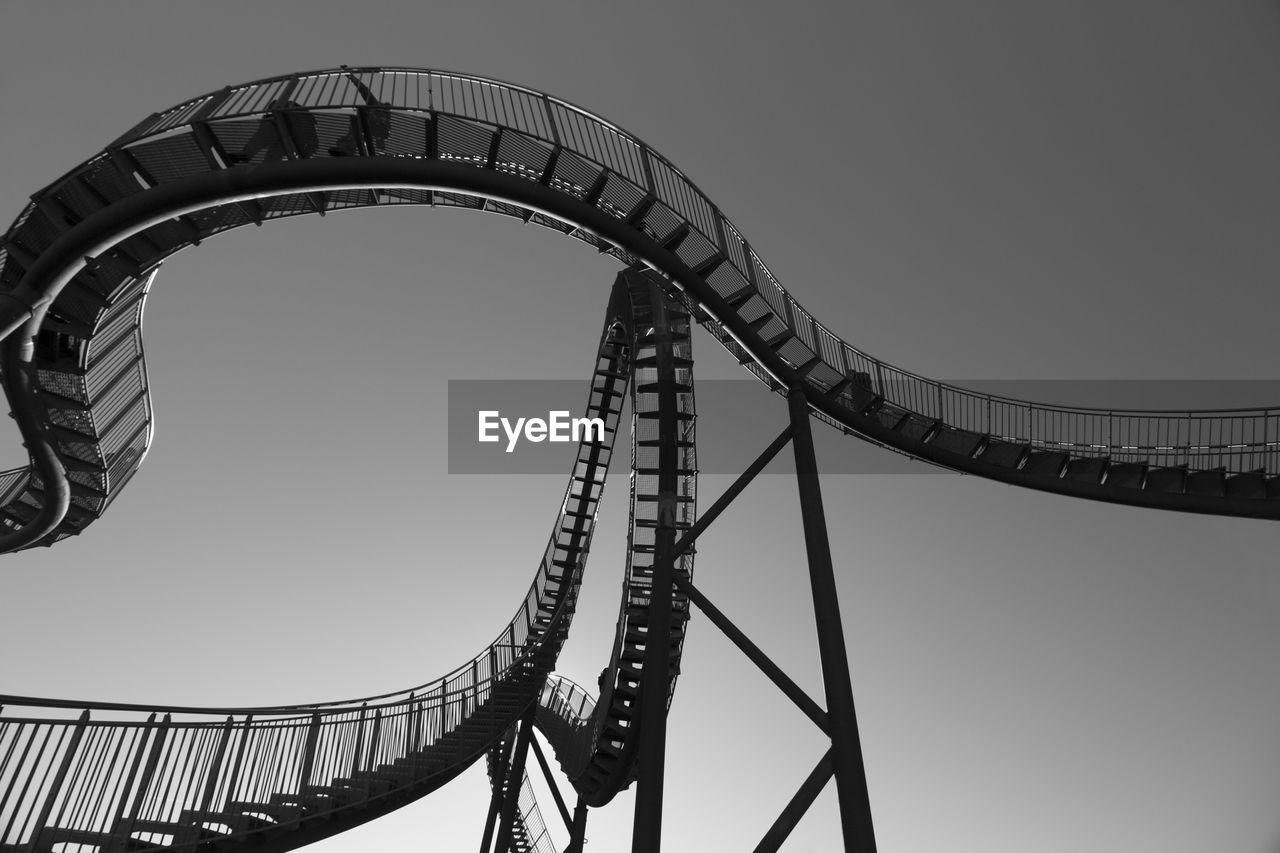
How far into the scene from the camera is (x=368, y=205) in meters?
9.26

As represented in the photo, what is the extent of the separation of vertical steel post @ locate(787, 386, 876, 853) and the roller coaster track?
4.30ft

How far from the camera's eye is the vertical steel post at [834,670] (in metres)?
7.20

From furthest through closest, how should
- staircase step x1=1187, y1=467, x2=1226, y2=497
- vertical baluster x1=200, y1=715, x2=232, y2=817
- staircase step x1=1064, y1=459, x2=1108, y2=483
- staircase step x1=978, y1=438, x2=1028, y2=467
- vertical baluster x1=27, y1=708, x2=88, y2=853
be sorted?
staircase step x1=978, y1=438, x2=1028, y2=467
staircase step x1=1064, y1=459, x2=1108, y2=483
staircase step x1=1187, y1=467, x2=1226, y2=497
vertical baluster x1=200, y1=715, x2=232, y2=817
vertical baluster x1=27, y1=708, x2=88, y2=853

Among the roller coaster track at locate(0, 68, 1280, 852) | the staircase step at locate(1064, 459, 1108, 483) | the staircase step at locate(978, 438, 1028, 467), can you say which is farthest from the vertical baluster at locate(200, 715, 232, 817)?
the staircase step at locate(1064, 459, 1108, 483)

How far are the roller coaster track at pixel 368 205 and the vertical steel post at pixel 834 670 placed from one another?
51.5 inches

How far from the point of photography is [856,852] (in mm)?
6969

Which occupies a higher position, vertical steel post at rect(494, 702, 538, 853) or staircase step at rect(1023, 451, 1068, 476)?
staircase step at rect(1023, 451, 1068, 476)

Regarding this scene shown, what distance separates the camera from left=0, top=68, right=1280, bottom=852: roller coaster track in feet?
21.3

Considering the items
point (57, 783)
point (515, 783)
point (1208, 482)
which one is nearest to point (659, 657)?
point (57, 783)

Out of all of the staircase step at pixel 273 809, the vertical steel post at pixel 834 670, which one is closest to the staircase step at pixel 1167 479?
the vertical steel post at pixel 834 670

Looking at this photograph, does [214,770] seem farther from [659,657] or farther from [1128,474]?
[1128,474]

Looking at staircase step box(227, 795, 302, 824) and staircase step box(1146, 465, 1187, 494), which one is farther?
staircase step box(1146, 465, 1187, 494)

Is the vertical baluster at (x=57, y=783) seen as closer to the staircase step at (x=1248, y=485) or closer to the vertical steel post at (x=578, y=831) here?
the vertical steel post at (x=578, y=831)

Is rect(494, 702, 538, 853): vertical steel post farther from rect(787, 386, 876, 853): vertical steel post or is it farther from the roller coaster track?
rect(787, 386, 876, 853): vertical steel post
